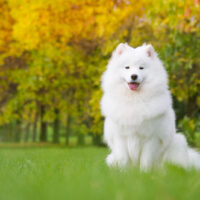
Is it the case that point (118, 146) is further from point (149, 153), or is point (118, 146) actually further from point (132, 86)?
point (132, 86)

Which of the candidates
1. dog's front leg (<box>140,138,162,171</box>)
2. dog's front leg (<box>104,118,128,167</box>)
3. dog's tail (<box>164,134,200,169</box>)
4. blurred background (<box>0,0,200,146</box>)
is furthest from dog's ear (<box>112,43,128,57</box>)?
blurred background (<box>0,0,200,146</box>)

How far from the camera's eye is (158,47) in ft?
35.0

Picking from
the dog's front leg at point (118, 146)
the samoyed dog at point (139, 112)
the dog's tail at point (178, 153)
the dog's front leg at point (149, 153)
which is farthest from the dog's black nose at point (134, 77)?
the dog's tail at point (178, 153)

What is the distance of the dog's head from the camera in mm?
4527

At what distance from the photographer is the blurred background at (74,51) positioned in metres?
10.4

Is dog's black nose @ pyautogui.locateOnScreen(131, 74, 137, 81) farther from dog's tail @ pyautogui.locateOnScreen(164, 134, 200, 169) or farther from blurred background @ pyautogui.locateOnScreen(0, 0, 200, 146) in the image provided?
blurred background @ pyautogui.locateOnScreen(0, 0, 200, 146)

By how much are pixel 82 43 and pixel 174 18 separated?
6762 millimetres

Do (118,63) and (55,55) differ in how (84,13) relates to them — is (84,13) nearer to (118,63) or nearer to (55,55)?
(55,55)

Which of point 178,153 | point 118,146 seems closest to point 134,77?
point 118,146

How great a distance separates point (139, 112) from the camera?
450 centimetres

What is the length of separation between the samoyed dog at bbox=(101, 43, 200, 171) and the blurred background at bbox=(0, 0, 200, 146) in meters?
4.70

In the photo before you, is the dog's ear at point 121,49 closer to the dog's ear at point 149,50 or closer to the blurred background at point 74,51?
the dog's ear at point 149,50

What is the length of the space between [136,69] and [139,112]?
1.83 ft

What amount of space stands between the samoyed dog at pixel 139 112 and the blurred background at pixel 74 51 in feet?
15.4
